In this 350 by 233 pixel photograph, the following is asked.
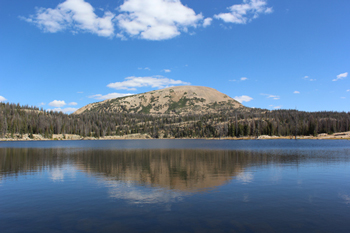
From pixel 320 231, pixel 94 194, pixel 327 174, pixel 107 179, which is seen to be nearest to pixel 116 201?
pixel 94 194

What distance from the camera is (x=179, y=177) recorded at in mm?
28000

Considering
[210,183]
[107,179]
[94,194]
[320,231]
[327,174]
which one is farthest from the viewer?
[327,174]

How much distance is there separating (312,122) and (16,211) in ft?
706

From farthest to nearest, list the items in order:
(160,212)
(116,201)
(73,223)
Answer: (116,201)
(160,212)
(73,223)

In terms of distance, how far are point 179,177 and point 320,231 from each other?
1714 centimetres

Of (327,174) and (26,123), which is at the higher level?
(26,123)

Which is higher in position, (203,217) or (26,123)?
(26,123)

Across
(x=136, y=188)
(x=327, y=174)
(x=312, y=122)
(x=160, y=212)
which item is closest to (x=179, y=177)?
(x=136, y=188)

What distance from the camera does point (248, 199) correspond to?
61.0ft

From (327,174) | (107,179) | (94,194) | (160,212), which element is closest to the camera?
(160,212)

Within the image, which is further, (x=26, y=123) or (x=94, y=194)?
(x=26, y=123)

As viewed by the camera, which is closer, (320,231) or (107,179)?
(320,231)

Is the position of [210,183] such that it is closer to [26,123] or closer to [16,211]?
[16,211]

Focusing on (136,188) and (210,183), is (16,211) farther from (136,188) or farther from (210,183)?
(210,183)
